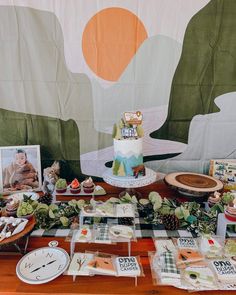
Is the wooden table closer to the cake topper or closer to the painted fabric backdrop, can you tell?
the cake topper

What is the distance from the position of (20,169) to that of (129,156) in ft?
1.82

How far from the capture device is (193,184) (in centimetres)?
114

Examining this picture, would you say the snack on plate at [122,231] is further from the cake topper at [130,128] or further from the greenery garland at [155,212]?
the cake topper at [130,128]

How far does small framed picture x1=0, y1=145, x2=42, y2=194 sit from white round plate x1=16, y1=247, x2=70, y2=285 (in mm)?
480

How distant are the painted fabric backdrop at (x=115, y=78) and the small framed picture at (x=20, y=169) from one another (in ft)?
0.34

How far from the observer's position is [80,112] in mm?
1294

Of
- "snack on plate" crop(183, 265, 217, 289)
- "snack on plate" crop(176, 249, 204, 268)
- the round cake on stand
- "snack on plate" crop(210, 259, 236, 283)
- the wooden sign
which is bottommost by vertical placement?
"snack on plate" crop(183, 265, 217, 289)

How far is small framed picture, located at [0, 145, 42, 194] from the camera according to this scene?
122 centimetres

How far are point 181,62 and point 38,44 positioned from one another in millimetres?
694

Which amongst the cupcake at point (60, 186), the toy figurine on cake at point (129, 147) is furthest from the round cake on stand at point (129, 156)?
the cupcake at point (60, 186)

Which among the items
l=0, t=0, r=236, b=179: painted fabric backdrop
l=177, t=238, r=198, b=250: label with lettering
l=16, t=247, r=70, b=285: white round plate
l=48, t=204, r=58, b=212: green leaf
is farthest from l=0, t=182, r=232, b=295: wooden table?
l=0, t=0, r=236, b=179: painted fabric backdrop

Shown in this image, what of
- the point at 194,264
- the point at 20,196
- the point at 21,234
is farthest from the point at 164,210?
the point at 20,196

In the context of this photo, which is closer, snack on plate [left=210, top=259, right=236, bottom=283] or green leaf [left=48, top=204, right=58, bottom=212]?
snack on plate [left=210, top=259, right=236, bottom=283]

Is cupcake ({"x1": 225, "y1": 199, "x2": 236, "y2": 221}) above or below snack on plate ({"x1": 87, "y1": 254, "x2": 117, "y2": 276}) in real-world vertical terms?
above
